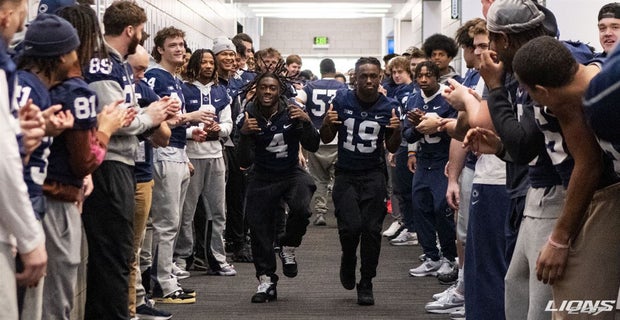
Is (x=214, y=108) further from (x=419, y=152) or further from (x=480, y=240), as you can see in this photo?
(x=480, y=240)

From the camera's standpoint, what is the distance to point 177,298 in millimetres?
6418

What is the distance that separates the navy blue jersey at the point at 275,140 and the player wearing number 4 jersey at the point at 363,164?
0.24m

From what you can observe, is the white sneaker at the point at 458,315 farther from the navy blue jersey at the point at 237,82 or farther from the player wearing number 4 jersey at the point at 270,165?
the navy blue jersey at the point at 237,82

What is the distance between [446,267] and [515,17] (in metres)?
4.03

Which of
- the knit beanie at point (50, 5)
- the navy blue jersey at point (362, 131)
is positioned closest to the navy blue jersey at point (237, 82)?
the navy blue jersey at point (362, 131)

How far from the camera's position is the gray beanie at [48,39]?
3.52m

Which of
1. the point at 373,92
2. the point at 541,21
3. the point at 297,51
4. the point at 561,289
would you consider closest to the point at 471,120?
the point at 541,21

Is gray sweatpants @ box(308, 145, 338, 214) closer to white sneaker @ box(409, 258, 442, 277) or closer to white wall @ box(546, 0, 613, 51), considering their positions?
white sneaker @ box(409, 258, 442, 277)

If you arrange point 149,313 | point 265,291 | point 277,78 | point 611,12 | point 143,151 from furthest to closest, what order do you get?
point 277,78, point 265,291, point 611,12, point 149,313, point 143,151

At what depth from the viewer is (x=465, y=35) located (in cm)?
579

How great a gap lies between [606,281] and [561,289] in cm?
14

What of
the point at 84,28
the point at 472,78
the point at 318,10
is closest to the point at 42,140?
the point at 84,28

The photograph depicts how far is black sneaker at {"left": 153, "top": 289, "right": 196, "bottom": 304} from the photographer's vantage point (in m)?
6.36

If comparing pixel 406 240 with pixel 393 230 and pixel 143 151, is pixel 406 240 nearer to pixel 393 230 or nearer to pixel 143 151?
pixel 393 230
